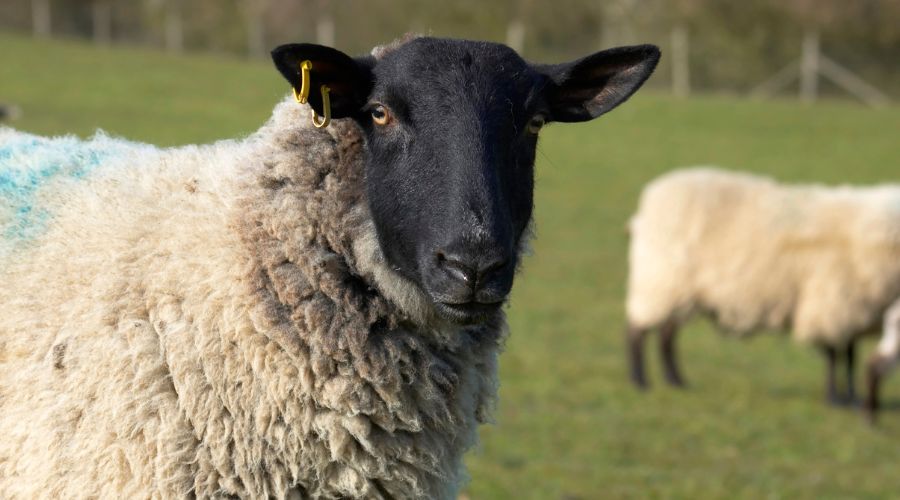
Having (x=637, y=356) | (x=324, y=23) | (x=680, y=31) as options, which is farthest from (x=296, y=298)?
(x=324, y=23)

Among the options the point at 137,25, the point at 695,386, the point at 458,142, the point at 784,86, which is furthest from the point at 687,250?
the point at 137,25

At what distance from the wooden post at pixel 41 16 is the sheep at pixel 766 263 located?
4054 cm

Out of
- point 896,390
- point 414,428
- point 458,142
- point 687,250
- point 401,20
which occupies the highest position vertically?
point 401,20

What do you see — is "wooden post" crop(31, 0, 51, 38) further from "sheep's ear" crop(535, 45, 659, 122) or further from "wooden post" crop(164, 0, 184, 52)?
"sheep's ear" crop(535, 45, 659, 122)

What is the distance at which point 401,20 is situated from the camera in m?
40.6

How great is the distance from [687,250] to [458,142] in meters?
9.10

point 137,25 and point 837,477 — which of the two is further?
point 137,25

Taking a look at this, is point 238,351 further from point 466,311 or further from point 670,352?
point 670,352

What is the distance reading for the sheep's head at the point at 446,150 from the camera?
3.06 meters

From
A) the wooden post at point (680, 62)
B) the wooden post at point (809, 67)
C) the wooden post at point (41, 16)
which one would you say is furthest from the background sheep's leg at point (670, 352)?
the wooden post at point (41, 16)

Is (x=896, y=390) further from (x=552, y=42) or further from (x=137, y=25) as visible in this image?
(x=137, y=25)

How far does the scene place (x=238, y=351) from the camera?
10.5ft

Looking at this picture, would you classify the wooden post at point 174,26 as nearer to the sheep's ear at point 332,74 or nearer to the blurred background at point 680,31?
the blurred background at point 680,31

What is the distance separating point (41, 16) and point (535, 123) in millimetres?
47949
